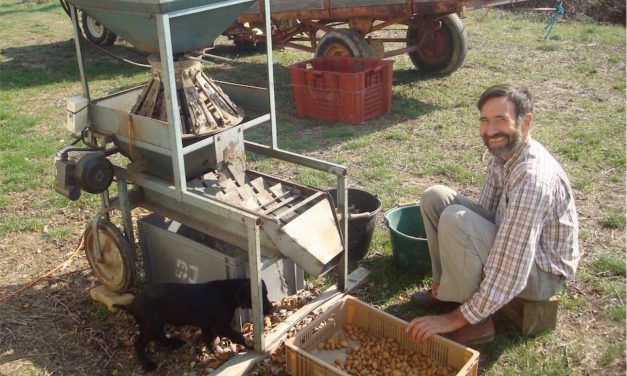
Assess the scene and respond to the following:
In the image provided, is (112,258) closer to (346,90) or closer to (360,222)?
(360,222)

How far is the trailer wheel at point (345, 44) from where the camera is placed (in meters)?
7.80

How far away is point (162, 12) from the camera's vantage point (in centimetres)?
283

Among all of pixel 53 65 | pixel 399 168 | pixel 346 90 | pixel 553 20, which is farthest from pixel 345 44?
pixel 53 65

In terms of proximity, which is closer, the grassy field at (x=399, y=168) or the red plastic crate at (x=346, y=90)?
the grassy field at (x=399, y=168)

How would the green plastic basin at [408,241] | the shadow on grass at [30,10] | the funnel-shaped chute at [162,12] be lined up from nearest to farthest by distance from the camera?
the funnel-shaped chute at [162,12]
the green plastic basin at [408,241]
the shadow on grass at [30,10]

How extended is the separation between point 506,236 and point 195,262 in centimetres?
186

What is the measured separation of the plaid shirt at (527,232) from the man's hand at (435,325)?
2.8 inches

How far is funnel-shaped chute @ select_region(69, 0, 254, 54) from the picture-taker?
290cm

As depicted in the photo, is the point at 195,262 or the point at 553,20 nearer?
the point at 195,262

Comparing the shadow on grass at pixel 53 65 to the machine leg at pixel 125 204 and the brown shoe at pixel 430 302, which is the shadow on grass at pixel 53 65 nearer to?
the machine leg at pixel 125 204

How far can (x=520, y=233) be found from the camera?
292 centimetres

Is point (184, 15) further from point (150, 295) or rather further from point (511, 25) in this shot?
point (511, 25)

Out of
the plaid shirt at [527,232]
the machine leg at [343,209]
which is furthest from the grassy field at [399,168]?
the plaid shirt at [527,232]

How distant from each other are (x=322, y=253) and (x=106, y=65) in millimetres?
9000
